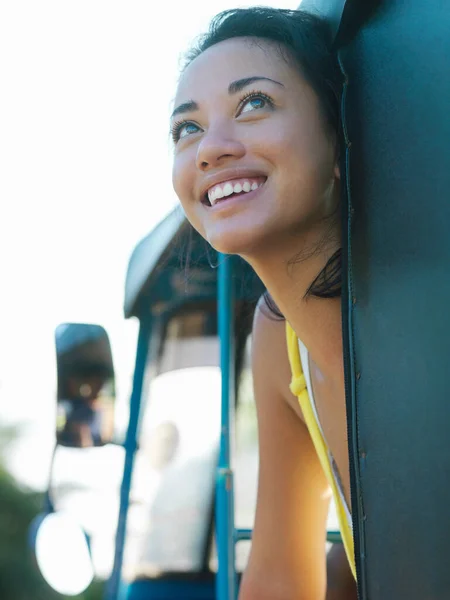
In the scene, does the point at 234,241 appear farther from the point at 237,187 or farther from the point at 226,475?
the point at 226,475

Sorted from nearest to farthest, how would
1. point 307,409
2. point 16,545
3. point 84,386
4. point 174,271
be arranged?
point 307,409 → point 84,386 → point 174,271 → point 16,545

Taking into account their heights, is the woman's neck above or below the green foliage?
above

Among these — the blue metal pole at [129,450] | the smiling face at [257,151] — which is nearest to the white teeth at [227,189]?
the smiling face at [257,151]

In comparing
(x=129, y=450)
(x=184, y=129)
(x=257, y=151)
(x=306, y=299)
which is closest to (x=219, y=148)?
(x=257, y=151)

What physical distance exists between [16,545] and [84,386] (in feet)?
73.7

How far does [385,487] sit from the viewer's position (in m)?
0.76

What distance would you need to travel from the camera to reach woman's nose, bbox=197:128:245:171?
1.09 m

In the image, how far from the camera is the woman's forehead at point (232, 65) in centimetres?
115

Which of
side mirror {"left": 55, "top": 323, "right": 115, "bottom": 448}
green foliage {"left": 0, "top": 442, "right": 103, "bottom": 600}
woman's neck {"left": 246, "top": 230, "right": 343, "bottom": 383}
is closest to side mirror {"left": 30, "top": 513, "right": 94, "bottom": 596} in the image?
side mirror {"left": 55, "top": 323, "right": 115, "bottom": 448}

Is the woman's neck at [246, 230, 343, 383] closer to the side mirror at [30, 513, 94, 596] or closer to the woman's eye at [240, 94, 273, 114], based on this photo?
the woman's eye at [240, 94, 273, 114]

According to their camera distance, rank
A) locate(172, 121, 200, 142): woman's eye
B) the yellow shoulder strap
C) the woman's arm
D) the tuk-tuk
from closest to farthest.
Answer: locate(172, 121, 200, 142): woman's eye → the yellow shoulder strap → the woman's arm → the tuk-tuk

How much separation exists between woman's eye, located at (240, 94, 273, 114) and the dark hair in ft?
0.27

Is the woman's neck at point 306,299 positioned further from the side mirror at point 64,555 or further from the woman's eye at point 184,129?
the side mirror at point 64,555

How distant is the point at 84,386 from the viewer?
1.92m
